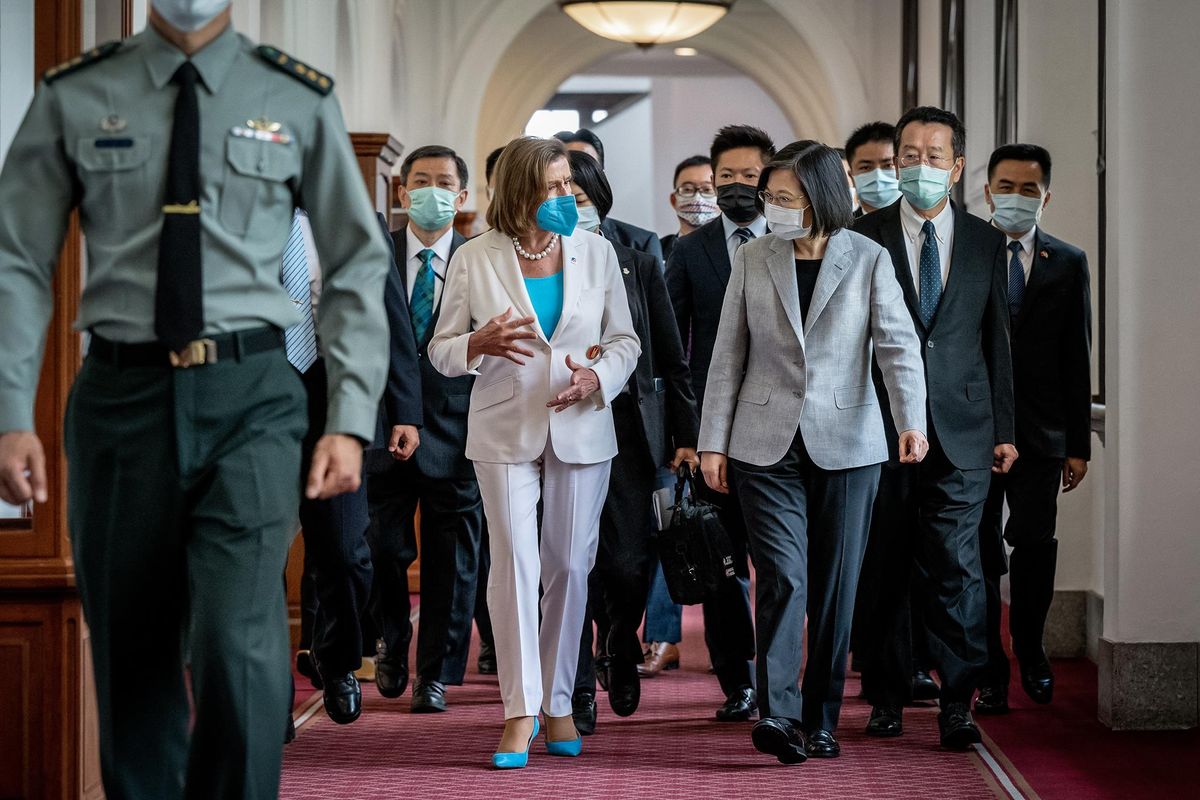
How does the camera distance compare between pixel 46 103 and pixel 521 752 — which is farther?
pixel 521 752

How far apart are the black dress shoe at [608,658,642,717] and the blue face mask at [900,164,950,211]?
179 cm

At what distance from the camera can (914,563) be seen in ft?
18.4

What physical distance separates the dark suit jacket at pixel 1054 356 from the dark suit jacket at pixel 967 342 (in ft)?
1.98

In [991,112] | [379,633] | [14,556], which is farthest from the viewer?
[991,112]

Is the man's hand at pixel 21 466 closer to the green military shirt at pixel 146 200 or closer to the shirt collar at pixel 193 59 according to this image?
the green military shirt at pixel 146 200

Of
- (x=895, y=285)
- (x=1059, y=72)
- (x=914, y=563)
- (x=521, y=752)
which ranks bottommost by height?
(x=521, y=752)

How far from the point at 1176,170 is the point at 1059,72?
7.78 ft

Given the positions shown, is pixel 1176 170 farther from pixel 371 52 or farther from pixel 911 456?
pixel 371 52

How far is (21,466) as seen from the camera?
281cm

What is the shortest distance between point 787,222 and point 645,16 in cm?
941

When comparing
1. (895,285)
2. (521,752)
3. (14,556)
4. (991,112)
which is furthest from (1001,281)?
(991,112)

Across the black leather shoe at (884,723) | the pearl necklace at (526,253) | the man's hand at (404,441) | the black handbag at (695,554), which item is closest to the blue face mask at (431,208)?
the man's hand at (404,441)

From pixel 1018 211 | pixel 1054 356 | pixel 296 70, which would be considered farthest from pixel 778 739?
pixel 296 70

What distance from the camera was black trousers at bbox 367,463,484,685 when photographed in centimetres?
609
